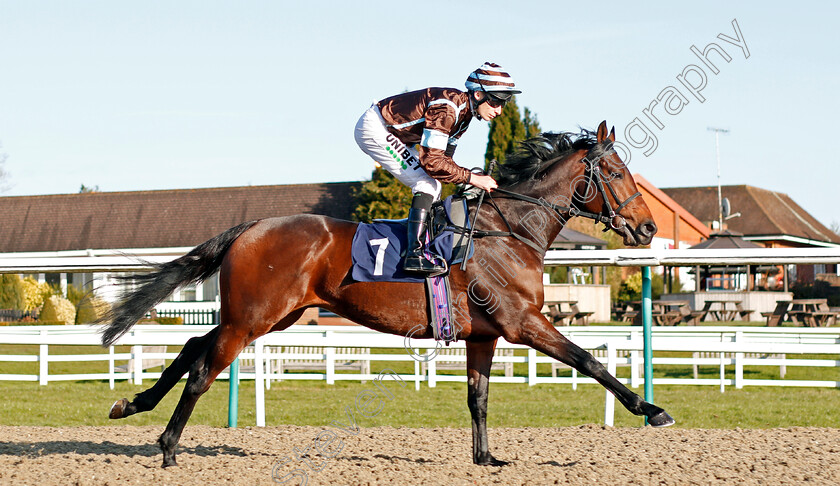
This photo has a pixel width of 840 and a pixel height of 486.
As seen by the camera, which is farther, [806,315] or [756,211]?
[756,211]

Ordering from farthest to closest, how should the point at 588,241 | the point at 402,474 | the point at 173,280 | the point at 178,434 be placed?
the point at 588,241 < the point at 173,280 < the point at 178,434 < the point at 402,474

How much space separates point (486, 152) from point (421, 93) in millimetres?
32452

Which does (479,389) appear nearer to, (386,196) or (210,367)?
(210,367)

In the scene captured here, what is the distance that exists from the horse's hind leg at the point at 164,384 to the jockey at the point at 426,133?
4.60 feet

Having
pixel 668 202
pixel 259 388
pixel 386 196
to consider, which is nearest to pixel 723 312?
pixel 386 196

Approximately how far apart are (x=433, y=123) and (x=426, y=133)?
68 millimetres

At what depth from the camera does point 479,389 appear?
5020 millimetres

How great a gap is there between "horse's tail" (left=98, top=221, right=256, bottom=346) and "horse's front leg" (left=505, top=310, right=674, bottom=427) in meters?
1.80

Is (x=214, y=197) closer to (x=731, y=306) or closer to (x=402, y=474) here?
(x=731, y=306)

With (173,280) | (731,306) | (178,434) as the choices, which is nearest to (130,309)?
(173,280)

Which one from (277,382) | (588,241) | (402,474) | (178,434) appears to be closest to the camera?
(402,474)

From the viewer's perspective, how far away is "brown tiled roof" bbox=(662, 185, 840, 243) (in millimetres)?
50375

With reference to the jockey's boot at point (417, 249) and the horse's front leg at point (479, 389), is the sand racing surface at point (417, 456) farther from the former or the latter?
the jockey's boot at point (417, 249)

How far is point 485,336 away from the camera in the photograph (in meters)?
4.90
